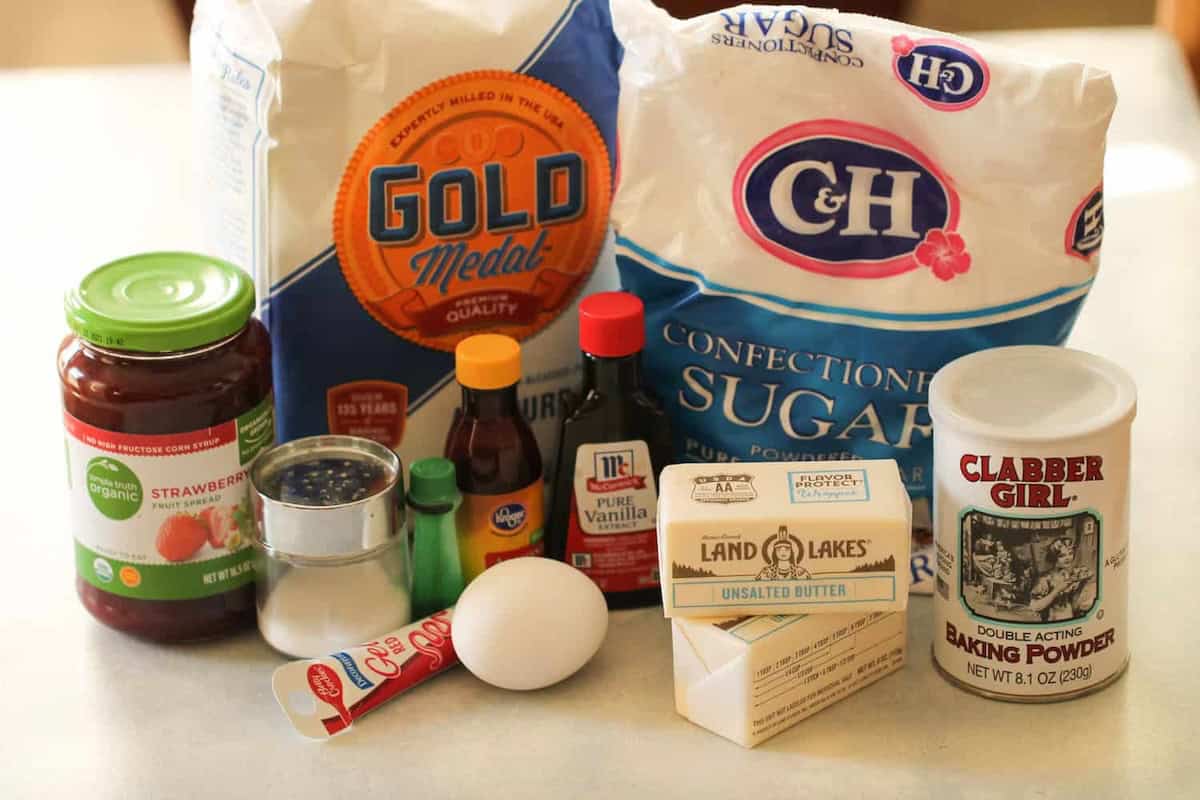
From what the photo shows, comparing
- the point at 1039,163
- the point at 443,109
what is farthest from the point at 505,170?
the point at 1039,163

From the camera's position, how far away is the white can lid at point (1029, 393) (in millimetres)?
866

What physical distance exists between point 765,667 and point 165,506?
357 millimetres

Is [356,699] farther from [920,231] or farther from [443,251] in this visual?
[920,231]

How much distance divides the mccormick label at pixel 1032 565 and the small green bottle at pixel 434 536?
11.6 inches

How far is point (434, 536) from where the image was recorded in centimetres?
97

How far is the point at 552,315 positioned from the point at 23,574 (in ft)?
1.29

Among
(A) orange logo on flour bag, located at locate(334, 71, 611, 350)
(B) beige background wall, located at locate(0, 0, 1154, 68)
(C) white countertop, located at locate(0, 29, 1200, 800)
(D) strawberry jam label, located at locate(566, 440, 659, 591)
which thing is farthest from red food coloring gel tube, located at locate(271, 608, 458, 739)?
(B) beige background wall, located at locate(0, 0, 1154, 68)

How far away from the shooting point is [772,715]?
0.88 metres

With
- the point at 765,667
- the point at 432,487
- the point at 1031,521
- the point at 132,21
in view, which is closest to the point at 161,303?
the point at 432,487

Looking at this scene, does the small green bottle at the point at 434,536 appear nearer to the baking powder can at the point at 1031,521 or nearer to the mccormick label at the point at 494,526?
the mccormick label at the point at 494,526

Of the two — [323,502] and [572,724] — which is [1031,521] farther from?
[323,502]

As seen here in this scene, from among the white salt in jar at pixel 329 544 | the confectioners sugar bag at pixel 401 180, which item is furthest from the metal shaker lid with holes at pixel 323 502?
the confectioners sugar bag at pixel 401 180

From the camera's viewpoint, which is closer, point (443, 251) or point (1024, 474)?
point (1024, 474)

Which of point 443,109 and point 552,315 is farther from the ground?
point 443,109
